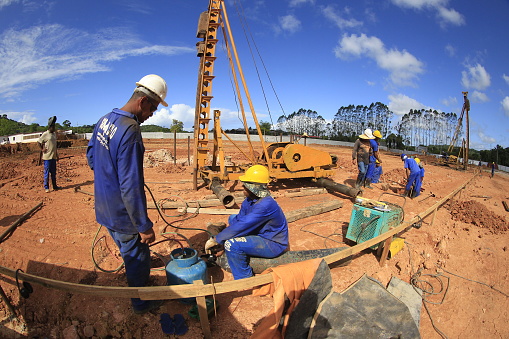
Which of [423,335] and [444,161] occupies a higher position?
[444,161]

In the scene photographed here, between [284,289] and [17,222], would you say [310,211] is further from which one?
[17,222]

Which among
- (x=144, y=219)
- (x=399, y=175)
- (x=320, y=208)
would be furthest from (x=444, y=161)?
(x=144, y=219)

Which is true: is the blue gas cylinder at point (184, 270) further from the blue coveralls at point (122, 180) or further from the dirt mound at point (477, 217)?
the dirt mound at point (477, 217)

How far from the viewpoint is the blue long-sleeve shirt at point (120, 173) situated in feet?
7.72

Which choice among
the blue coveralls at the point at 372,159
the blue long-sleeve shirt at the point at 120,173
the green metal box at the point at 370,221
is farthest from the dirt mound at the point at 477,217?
the blue long-sleeve shirt at the point at 120,173

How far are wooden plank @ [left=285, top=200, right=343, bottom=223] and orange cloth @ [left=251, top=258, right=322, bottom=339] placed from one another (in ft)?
9.50

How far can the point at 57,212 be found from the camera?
5621mm

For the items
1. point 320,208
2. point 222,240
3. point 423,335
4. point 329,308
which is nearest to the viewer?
point 329,308

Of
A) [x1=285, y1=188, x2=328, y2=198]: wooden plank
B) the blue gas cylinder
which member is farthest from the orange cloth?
[x1=285, y1=188, x2=328, y2=198]: wooden plank

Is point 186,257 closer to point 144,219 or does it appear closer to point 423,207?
point 144,219

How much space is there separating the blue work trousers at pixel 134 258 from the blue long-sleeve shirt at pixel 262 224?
0.89 meters

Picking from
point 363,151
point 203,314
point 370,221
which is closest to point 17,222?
point 203,314

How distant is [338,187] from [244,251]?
17.7ft

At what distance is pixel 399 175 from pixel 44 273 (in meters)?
13.4
